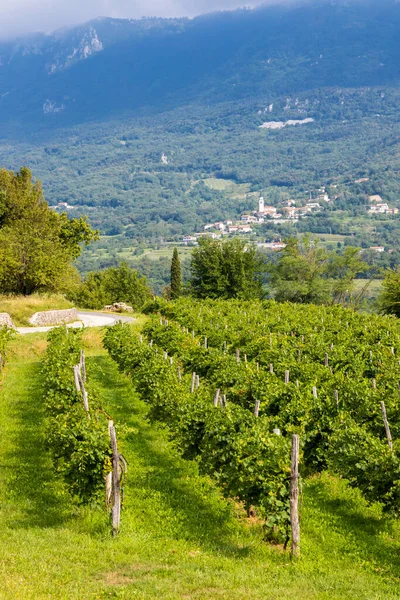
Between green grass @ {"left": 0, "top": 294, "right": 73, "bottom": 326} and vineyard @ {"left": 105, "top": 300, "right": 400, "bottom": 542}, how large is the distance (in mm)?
13256

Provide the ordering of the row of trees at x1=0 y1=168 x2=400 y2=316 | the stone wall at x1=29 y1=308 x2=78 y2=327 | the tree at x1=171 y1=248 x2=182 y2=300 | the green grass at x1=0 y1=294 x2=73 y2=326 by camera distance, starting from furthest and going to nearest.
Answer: the tree at x1=171 y1=248 x2=182 y2=300 → the row of trees at x1=0 y1=168 x2=400 y2=316 → the green grass at x1=0 y1=294 x2=73 y2=326 → the stone wall at x1=29 y1=308 x2=78 y2=327

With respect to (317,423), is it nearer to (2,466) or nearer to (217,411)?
(217,411)

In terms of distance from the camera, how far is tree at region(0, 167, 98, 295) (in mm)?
47469

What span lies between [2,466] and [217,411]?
5674 mm

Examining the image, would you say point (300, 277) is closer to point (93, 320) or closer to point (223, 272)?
point (223, 272)

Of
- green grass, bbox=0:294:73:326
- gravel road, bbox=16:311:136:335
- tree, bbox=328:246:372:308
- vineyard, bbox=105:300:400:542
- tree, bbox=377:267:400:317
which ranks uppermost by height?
vineyard, bbox=105:300:400:542

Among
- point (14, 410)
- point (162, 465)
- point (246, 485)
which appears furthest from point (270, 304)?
point (246, 485)

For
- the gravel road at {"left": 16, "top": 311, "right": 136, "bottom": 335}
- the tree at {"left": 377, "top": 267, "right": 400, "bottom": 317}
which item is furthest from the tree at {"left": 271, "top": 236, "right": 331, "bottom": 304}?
the gravel road at {"left": 16, "top": 311, "right": 136, "bottom": 335}

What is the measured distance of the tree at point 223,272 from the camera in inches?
2479

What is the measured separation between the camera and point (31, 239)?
160 ft

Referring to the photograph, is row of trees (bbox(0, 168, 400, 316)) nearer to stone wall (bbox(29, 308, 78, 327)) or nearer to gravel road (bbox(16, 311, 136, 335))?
gravel road (bbox(16, 311, 136, 335))

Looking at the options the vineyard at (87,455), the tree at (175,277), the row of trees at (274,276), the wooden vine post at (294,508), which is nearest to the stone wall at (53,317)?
the row of trees at (274,276)

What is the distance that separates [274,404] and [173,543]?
6.21m

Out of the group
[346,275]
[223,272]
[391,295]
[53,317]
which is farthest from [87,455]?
[346,275]
